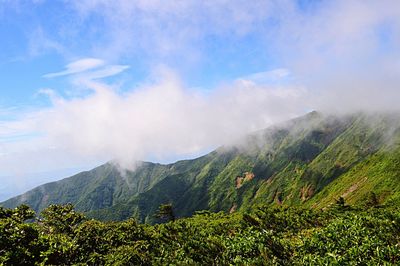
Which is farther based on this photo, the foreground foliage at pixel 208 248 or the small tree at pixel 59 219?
the small tree at pixel 59 219

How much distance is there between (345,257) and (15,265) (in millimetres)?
32517

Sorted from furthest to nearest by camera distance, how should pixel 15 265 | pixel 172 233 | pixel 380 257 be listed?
pixel 172 233 < pixel 380 257 < pixel 15 265

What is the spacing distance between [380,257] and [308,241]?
1134 centimetres

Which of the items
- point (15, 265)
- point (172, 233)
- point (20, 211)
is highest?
point (20, 211)

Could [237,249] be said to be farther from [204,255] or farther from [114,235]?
[114,235]

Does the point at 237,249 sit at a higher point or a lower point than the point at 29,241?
lower

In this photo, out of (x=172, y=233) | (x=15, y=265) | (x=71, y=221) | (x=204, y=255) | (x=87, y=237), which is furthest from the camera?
(x=172, y=233)

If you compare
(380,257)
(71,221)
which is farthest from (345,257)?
(71,221)

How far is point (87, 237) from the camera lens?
51969 millimetres

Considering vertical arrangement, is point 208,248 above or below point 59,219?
below

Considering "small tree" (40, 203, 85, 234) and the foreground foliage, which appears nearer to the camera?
the foreground foliage

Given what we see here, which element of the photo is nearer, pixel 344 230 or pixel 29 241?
pixel 29 241

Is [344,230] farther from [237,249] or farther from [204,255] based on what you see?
[204,255]

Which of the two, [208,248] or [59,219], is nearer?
[208,248]
